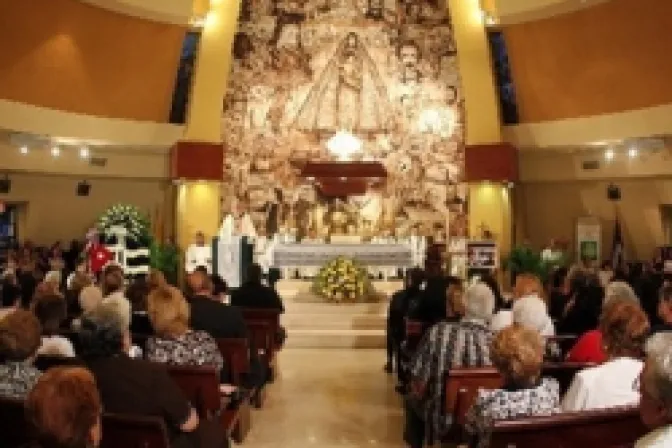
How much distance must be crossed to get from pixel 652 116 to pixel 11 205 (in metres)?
12.1

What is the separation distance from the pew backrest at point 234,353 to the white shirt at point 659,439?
3.99 meters

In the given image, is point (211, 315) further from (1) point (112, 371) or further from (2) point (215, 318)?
(1) point (112, 371)

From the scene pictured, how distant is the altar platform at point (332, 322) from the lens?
11289mm

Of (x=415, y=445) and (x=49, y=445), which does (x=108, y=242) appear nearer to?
(x=415, y=445)

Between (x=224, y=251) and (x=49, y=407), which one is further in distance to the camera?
(x=224, y=251)

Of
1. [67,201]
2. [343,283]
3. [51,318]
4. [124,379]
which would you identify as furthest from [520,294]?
[67,201]

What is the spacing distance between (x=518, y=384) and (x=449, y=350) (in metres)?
1.82

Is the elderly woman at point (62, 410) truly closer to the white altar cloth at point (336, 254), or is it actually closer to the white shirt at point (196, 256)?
the white shirt at point (196, 256)

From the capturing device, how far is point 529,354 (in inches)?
137

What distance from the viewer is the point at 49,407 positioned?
249 centimetres

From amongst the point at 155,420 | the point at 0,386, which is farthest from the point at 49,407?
the point at 0,386

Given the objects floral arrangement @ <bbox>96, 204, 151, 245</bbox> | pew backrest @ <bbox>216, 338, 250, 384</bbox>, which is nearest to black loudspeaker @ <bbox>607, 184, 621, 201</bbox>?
floral arrangement @ <bbox>96, 204, 151, 245</bbox>

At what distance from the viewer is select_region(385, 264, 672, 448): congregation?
3.46 m

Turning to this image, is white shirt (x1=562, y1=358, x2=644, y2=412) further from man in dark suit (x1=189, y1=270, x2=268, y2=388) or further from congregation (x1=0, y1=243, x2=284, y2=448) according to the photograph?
man in dark suit (x1=189, y1=270, x2=268, y2=388)
